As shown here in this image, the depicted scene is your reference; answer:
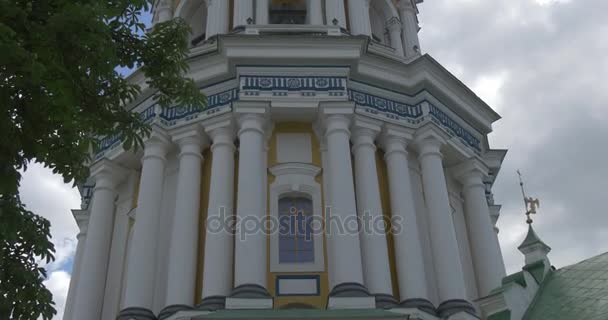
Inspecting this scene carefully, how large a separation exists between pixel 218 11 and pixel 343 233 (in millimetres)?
7620

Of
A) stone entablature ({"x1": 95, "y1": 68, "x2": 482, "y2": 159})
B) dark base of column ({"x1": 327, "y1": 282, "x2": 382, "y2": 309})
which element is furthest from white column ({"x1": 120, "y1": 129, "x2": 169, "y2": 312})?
dark base of column ({"x1": 327, "y1": 282, "x2": 382, "y2": 309})

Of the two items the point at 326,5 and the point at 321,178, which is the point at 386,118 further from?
the point at 326,5

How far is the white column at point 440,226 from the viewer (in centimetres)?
1496

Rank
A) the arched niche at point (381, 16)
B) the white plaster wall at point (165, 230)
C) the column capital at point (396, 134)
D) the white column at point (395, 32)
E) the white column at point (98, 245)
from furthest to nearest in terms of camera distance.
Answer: the arched niche at point (381, 16) → the white column at point (395, 32) → the column capital at point (396, 134) → the white column at point (98, 245) → the white plaster wall at point (165, 230)

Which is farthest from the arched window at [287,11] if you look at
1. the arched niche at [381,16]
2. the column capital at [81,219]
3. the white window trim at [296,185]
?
the column capital at [81,219]

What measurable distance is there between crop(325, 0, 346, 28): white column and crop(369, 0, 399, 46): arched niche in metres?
2.36

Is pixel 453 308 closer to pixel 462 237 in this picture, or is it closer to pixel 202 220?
pixel 462 237

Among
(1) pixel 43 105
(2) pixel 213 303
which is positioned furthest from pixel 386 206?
(1) pixel 43 105

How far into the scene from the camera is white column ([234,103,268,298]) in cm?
1405

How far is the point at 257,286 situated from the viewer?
13.8m

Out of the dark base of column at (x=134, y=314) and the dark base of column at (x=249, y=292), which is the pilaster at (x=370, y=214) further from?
the dark base of column at (x=134, y=314)

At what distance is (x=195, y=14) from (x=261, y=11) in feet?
10.4

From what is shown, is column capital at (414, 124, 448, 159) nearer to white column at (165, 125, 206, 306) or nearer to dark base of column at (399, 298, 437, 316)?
dark base of column at (399, 298, 437, 316)

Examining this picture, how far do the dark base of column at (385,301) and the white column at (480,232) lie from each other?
3.15 meters
